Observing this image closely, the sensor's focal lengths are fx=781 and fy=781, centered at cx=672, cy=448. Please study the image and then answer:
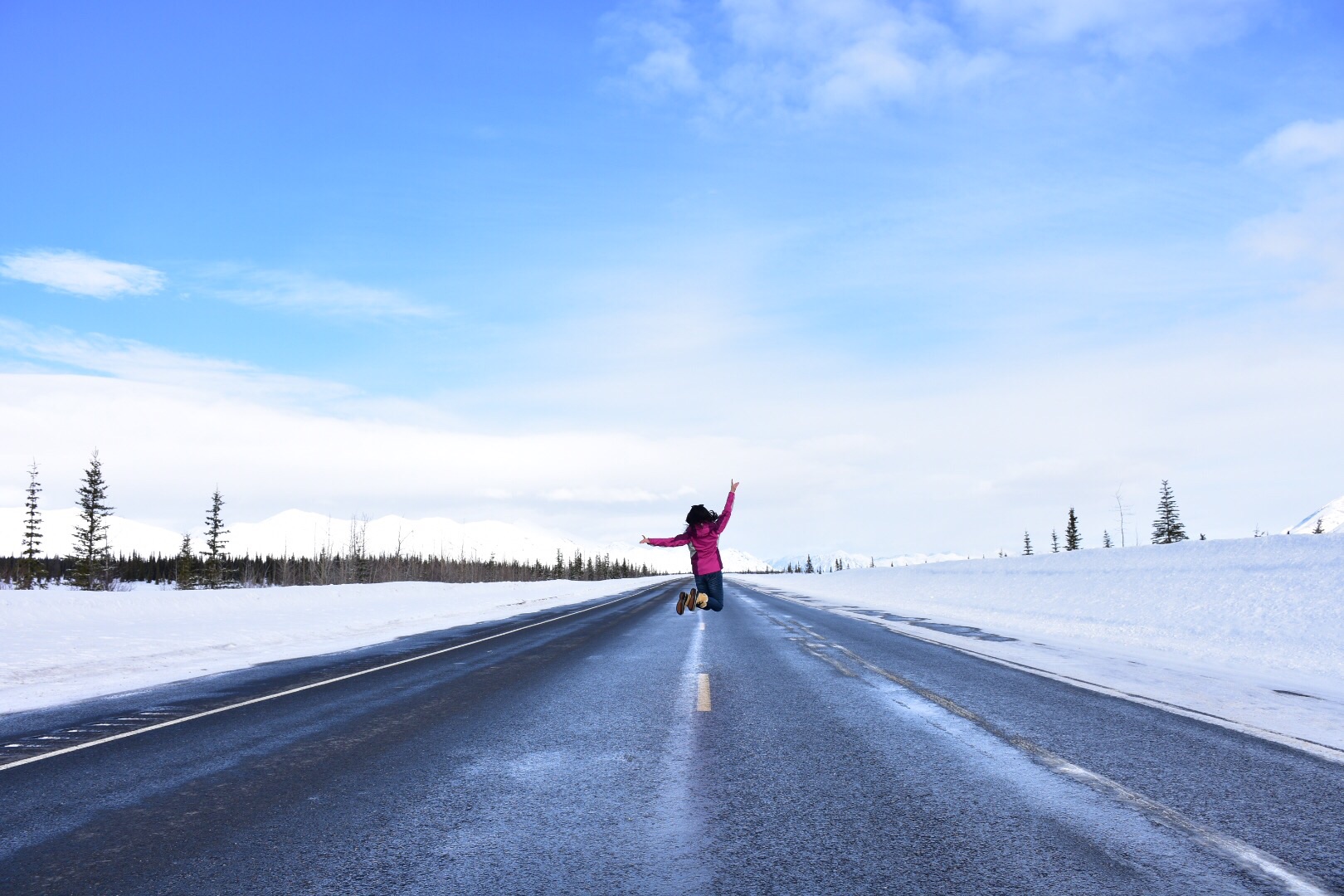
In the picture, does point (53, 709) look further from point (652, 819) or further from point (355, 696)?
point (652, 819)

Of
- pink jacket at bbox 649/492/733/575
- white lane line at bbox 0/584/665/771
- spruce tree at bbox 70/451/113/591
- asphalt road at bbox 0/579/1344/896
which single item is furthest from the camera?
spruce tree at bbox 70/451/113/591

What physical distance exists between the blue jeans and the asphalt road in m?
2.64

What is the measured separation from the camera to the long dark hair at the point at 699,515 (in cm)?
1162

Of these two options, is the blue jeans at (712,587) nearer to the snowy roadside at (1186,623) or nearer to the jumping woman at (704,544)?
the jumping woman at (704,544)

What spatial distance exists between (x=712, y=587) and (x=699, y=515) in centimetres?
115

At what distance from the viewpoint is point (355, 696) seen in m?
9.00

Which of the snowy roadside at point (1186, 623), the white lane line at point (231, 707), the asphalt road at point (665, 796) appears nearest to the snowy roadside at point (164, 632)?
the white lane line at point (231, 707)

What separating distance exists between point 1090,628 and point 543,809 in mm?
18878

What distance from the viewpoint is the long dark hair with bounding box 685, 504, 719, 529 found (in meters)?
11.6

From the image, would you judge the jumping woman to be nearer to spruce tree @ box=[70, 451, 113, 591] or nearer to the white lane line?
the white lane line

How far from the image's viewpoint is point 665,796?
15.6 feet

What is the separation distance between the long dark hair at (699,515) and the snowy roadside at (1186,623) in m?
5.05

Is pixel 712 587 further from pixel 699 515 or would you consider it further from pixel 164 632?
pixel 164 632

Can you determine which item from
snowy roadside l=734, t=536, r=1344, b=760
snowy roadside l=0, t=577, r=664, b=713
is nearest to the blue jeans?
snowy roadside l=734, t=536, r=1344, b=760
